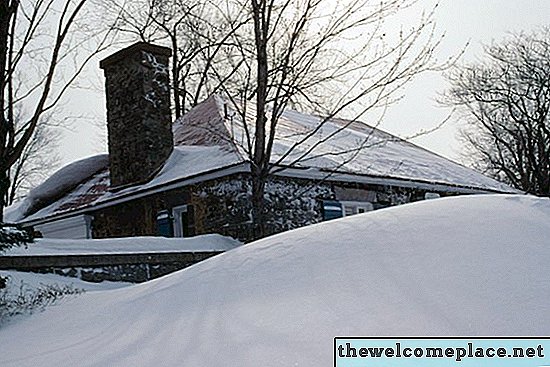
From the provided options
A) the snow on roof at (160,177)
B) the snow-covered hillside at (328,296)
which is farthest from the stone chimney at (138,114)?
the snow-covered hillside at (328,296)

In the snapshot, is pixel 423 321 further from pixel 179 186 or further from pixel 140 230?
pixel 140 230

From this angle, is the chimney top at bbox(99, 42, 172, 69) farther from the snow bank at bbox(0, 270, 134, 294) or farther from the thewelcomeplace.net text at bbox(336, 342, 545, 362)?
the thewelcomeplace.net text at bbox(336, 342, 545, 362)

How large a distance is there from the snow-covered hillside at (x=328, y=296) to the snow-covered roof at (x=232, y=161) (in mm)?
6352

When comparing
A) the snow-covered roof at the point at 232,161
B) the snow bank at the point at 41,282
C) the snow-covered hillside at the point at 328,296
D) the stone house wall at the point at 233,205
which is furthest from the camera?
the snow-covered roof at the point at 232,161

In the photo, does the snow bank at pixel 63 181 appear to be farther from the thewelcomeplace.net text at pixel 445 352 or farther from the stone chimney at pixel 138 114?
the thewelcomeplace.net text at pixel 445 352

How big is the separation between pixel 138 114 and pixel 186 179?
1.95 m

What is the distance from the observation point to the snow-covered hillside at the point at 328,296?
3.28 metres

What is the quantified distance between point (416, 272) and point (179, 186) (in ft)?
28.1

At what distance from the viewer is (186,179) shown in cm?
1140

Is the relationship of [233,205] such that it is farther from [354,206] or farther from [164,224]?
[354,206]

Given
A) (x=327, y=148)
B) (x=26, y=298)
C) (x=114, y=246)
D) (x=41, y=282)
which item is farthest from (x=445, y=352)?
(x=327, y=148)

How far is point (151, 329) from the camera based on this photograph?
12.8ft

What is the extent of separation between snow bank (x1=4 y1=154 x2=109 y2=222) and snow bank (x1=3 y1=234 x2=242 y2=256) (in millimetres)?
5732

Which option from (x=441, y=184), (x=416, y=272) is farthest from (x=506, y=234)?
(x=441, y=184)
